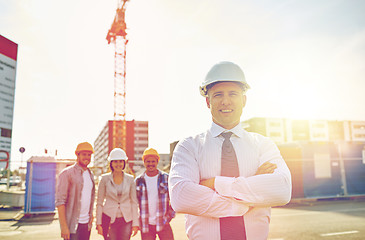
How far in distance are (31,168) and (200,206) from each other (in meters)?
12.2

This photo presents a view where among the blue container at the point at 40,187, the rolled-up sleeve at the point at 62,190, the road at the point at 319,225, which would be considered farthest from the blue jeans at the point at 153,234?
the blue container at the point at 40,187

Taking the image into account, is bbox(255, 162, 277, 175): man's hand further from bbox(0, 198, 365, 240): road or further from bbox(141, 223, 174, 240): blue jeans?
bbox(0, 198, 365, 240): road

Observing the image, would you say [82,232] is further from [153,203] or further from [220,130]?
[220,130]

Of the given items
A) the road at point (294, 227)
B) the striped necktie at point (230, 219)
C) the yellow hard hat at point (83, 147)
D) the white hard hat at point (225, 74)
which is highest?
the white hard hat at point (225, 74)

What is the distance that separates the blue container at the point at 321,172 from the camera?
15.3m

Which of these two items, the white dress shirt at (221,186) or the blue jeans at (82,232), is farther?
the blue jeans at (82,232)

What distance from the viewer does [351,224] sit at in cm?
884

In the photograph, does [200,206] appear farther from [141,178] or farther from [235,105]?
[141,178]

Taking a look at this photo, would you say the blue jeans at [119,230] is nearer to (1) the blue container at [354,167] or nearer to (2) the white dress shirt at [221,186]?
(2) the white dress shirt at [221,186]

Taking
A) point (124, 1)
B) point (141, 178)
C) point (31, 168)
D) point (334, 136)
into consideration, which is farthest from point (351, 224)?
point (334, 136)

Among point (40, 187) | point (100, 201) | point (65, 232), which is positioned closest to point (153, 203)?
point (100, 201)

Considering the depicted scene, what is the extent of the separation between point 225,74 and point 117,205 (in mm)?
3426

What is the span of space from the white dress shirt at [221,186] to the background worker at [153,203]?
2.82 m

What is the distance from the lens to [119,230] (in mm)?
4367
